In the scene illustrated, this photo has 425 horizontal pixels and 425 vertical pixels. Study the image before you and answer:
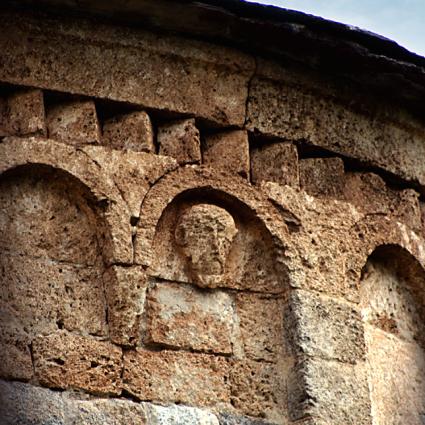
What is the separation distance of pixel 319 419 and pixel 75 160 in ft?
5.74

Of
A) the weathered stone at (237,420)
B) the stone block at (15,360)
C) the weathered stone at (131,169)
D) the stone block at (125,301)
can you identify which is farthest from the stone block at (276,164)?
the stone block at (15,360)

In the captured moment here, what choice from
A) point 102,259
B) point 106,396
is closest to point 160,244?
point 102,259

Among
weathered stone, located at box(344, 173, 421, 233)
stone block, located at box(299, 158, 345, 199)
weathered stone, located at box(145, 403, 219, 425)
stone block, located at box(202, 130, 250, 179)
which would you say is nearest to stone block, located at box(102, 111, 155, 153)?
stone block, located at box(202, 130, 250, 179)

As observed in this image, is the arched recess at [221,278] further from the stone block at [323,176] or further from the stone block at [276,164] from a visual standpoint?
the stone block at [323,176]

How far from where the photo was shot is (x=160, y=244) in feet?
24.5

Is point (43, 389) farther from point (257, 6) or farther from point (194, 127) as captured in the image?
point (257, 6)

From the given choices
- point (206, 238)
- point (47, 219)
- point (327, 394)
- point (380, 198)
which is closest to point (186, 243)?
point (206, 238)

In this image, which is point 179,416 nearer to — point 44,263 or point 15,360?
point 15,360

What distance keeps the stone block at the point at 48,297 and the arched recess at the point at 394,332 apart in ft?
5.01

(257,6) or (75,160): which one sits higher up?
(257,6)

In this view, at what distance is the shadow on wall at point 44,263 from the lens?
7.01 meters

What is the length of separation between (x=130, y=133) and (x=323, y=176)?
3.66ft

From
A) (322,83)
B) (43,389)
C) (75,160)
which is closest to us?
(43,389)

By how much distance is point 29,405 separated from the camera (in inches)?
267
